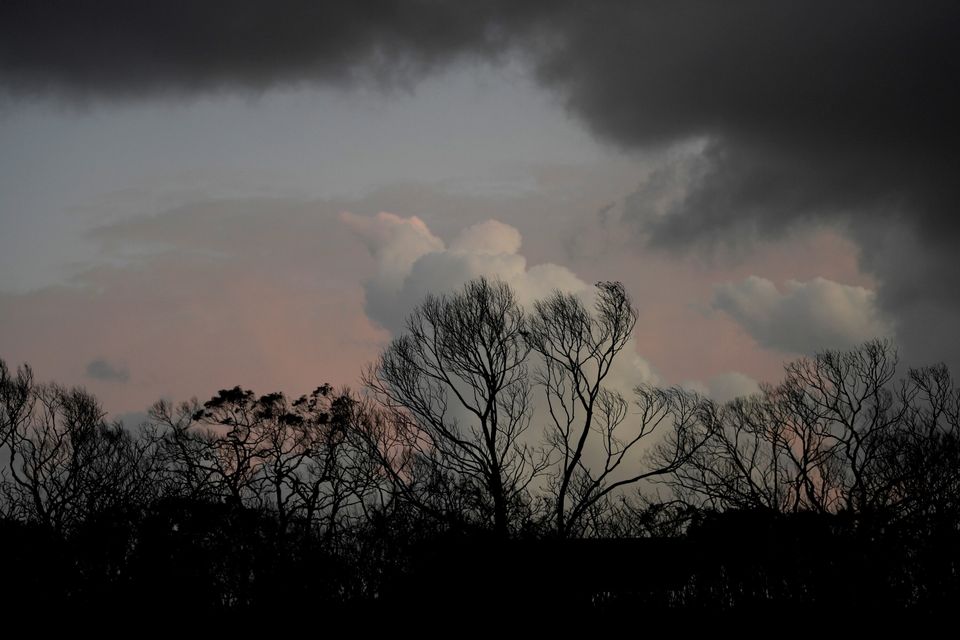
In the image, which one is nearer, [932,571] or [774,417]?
[932,571]

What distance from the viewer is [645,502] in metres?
35.9

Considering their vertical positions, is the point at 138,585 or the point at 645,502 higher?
the point at 645,502

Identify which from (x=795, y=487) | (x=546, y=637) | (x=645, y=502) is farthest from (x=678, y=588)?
(x=795, y=487)

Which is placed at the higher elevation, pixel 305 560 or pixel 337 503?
pixel 337 503

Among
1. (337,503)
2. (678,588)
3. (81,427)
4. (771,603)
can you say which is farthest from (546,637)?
(81,427)

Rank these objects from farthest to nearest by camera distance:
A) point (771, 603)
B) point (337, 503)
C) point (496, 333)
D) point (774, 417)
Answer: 1. point (774, 417)
2. point (496, 333)
3. point (337, 503)
4. point (771, 603)

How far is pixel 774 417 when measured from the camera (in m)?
42.0

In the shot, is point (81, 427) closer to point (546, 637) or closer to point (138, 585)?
point (138, 585)

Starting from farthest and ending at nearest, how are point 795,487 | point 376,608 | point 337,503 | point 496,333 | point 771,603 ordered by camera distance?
1. point 795,487
2. point 496,333
3. point 337,503
4. point 376,608
5. point 771,603

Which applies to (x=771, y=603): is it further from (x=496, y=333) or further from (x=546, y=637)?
(x=496, y=333)

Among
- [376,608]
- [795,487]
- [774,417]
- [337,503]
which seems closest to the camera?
[376,608]

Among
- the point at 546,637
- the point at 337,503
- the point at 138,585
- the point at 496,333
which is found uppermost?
the point at 496,333

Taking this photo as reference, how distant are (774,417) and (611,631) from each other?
23545mm

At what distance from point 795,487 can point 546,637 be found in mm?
20640
